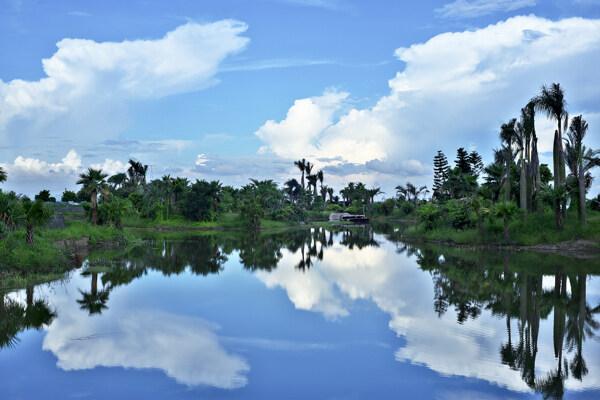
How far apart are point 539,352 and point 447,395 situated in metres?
4.43

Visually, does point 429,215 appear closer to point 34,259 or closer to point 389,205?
point 34,259

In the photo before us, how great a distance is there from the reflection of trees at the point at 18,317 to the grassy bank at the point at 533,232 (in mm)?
36027

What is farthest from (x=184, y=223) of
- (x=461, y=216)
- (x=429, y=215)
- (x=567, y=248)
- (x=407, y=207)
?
(x=407, y=207)

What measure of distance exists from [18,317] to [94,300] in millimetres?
3411

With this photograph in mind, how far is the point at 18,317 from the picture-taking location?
15391mm

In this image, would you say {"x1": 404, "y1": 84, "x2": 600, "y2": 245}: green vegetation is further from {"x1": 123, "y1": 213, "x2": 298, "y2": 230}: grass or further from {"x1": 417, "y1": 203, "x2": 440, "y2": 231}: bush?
{"x1": 123, "y1": 213, "x2": 298, "y2": 230}: grass

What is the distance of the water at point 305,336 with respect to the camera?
1016 cm

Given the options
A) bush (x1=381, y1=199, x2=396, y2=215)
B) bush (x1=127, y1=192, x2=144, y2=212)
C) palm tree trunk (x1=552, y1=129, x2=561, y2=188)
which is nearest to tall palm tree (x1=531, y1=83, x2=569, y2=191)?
palm tree trunk (x1=552, y1=129, x2=561, y2=188)

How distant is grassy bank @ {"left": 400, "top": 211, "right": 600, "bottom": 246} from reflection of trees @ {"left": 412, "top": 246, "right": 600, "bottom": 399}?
18.4 feet

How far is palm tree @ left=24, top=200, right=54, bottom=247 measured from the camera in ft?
82.4

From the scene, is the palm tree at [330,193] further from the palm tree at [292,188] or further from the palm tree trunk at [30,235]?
the palm tree trunk at [30,235]

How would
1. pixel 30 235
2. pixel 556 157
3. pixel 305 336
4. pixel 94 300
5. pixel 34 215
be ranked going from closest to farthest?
pixel 305 336
pixel 94 300
pixel 34 215
pixel 30 235
pixel 556 157

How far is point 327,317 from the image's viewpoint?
1631cm

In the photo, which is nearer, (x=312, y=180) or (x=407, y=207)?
(x=407, y=207)
